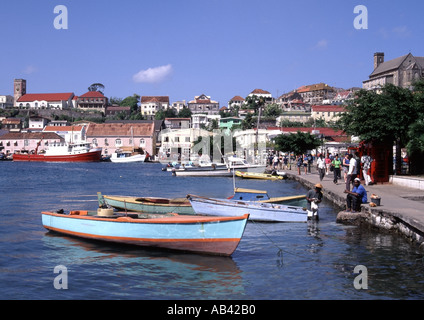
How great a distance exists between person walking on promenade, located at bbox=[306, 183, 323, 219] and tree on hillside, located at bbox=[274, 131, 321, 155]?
124 feet

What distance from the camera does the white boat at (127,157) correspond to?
98875 millimetres

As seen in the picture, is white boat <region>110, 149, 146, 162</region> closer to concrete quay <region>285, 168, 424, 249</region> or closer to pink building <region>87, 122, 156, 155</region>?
pink building <region>87, 122, 156, 155</region>

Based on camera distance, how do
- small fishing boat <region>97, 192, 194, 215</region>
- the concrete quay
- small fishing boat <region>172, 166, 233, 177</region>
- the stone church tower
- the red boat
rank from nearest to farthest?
the concrete quay
small fishing boat <region>97, 192, 194, 215</region>
small fishing boat <region>172, 166, 233, 177</region>
the red boat
the stone church tower

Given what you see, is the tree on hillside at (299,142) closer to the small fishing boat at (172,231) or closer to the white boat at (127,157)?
the small fishing boat at (172,231)

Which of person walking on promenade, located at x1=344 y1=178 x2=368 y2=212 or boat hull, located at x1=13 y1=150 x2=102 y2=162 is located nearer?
person walking on promenade, located at x1=344 y1=178 x2=368 y2=212

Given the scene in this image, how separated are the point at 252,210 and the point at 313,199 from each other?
2.70m

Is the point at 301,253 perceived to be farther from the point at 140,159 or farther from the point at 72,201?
the point at 140,159

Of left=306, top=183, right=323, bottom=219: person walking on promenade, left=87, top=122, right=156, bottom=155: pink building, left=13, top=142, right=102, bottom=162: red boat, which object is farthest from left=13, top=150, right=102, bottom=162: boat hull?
left=306, top=183, right=323, bottom=219: person walking on promenade

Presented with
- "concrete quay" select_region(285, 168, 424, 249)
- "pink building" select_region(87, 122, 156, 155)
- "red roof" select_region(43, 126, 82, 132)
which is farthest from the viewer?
"red roof" select_region(43, 126, 82, 132)

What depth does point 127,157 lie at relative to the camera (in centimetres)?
9950

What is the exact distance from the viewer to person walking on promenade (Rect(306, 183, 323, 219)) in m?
18.4

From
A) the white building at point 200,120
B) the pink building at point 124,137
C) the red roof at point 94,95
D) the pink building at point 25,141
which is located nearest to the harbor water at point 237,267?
the pink building at point 124,137

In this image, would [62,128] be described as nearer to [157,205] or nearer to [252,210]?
[157,205]

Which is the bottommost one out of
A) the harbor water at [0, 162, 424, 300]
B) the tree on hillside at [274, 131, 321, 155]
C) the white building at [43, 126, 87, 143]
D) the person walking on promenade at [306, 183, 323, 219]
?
the harbor water at [0, 162, 424, 300]
